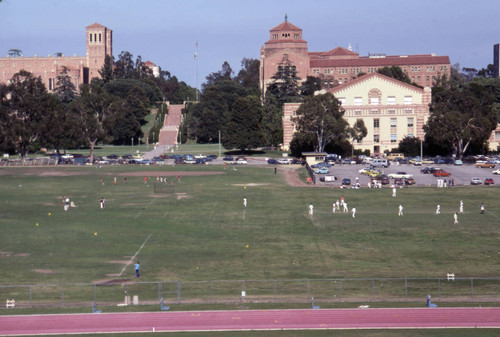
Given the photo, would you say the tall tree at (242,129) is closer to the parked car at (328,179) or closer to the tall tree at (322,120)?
the tall tree at (322,120)

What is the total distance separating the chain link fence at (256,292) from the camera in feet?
138

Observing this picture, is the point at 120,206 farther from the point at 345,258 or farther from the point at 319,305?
the point at 319,305

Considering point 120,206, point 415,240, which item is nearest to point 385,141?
point 120,206

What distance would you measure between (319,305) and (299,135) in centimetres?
10703

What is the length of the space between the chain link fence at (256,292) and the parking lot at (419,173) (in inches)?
2343

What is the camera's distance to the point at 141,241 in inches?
2441

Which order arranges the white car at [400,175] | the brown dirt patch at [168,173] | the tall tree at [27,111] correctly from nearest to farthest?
1. the white car at [400,175]
2. the brown dirt patch at [168,173]
3. the tall tree at [27,111]

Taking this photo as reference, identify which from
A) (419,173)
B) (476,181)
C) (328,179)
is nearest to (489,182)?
(476,181)

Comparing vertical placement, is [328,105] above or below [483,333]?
above

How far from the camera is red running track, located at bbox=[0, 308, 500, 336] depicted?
36469mm

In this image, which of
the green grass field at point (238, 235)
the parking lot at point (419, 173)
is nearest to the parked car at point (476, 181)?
the parking lot at point (419, 173)

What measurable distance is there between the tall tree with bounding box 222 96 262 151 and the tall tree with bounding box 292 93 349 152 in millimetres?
20187

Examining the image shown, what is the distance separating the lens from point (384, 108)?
15975cm

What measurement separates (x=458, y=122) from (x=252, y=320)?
10772cm
